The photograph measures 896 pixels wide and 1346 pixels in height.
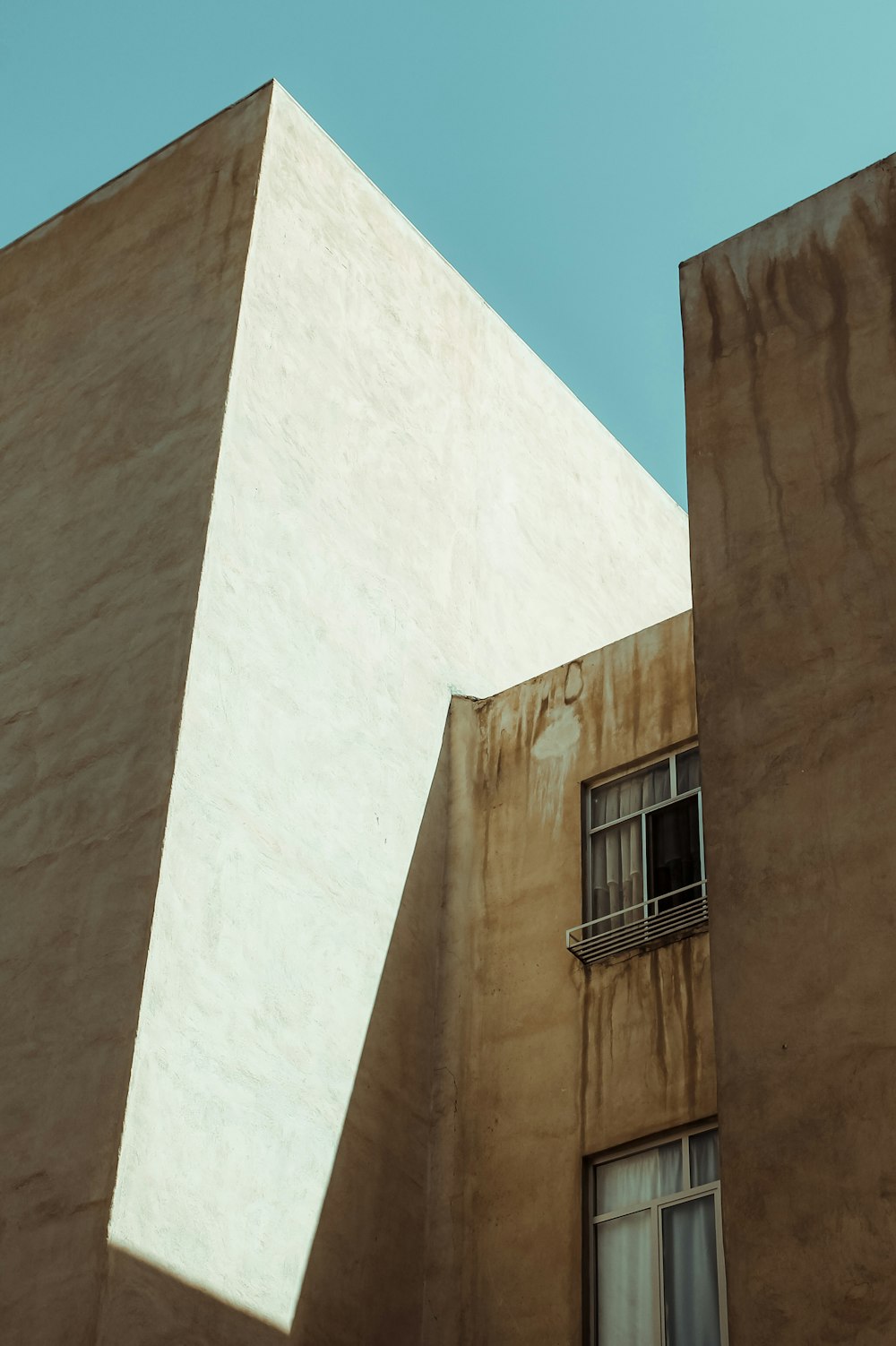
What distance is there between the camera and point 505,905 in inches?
600

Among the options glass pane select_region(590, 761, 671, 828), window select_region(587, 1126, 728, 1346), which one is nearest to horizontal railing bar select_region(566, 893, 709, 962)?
glass pane select_region(590, 761, 671, 828)

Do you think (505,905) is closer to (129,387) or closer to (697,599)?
(697,599)

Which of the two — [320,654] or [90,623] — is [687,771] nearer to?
[320,654]

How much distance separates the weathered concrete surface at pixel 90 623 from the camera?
1143cm

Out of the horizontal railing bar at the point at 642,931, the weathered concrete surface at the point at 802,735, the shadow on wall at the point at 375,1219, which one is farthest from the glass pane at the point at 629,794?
the weathered concrete surface at the point at 802,735

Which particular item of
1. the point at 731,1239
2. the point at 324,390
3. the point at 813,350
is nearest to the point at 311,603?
the point at 324,390

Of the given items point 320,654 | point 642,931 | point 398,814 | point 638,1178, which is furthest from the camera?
point 398,814

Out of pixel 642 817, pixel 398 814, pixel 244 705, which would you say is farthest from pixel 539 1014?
pixel 244 705

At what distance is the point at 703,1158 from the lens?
12.7 meters

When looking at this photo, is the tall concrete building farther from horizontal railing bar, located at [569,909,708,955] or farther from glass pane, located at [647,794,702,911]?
glass pane, located at [647,794,702,911]

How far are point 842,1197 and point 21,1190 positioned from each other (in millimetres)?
5749

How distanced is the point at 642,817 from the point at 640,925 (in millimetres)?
1374

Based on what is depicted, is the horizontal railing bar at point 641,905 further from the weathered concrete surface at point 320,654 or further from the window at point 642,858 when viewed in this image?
Answer: the weathered concrete surface at point 320,654

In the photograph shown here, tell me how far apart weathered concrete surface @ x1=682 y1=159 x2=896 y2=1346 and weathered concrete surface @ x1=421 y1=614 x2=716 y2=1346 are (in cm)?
366
